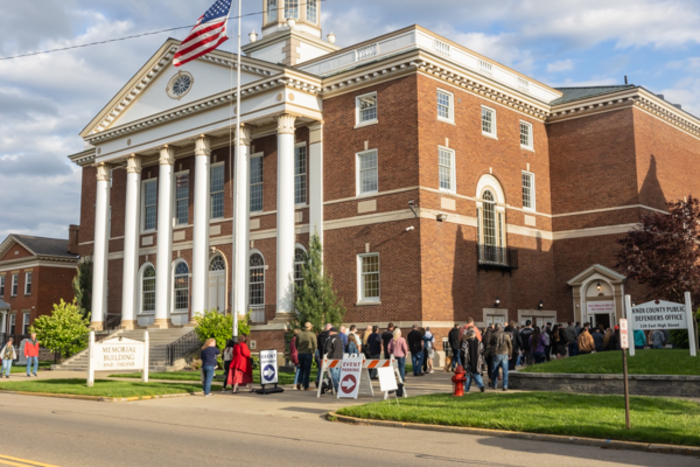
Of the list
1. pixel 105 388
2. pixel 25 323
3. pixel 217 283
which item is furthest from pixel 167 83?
pixel 25 323

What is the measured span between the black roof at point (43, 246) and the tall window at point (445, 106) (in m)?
35.5

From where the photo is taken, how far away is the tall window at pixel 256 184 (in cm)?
3612

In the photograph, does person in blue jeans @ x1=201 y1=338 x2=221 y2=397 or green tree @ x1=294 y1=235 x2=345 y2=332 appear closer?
person in blue jeans @ x1=201 y1=338 x2=221 y2=397

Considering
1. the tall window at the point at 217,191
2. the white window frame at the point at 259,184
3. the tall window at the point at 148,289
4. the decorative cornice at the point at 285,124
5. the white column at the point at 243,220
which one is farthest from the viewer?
the tall window at the point at 148,289

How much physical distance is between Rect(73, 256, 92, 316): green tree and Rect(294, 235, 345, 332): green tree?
1629 cm

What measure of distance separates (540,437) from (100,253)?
33.1 m

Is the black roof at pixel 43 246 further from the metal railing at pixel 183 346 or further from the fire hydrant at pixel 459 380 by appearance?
the fire hydrant at pixel 459 380

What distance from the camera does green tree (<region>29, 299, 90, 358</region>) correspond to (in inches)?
1382

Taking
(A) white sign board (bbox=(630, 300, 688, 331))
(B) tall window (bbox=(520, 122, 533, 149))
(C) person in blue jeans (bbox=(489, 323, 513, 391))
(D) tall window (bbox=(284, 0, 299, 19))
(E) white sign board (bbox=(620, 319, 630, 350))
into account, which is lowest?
(C) person in blue jeans (bbox=(489, 323, 513, 391))

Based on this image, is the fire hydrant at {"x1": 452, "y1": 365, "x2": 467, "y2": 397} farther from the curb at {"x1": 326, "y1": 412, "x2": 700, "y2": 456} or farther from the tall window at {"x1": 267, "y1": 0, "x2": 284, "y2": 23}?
the tall window at {"x1": 267, "y1": 0, "x2": 284, "y2": 23}

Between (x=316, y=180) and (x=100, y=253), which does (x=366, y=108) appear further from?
(x=100, y=253)

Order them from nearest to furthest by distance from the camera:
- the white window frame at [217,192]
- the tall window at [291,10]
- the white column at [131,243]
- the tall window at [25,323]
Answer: the white window frame at [217,192] → the white column at [131,243] → the tall window at [291,10] → the tall window at [25,323]

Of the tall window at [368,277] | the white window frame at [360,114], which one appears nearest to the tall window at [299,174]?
the white window frame at [360,114]

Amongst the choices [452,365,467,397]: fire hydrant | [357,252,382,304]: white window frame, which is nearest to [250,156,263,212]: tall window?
[357,252,382,304]: white window frame
